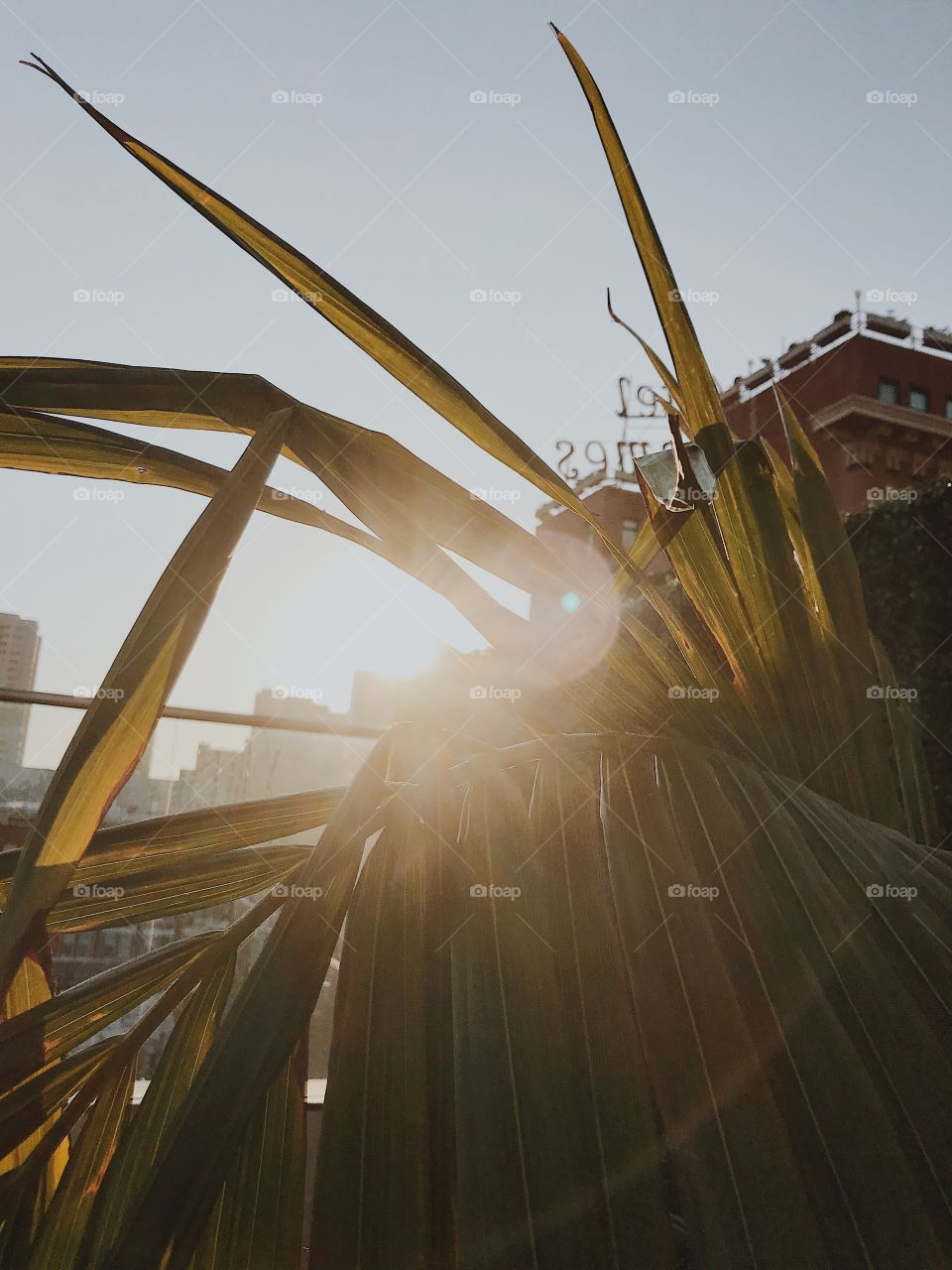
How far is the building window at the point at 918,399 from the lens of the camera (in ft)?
57.3

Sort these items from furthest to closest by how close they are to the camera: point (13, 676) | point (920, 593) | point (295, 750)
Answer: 1. point (920, 593)
2. point (295, 750)
3. point (13, 676)

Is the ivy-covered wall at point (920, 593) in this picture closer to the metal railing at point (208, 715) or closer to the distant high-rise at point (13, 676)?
the metal railing at point (208, 715)

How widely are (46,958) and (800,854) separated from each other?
0.54 m

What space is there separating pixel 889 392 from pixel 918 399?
2.45 feet

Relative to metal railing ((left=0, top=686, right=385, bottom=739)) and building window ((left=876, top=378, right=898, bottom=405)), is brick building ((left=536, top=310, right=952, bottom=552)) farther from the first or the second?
metal railing ((left=0, top=686, right=385, bottom=739))

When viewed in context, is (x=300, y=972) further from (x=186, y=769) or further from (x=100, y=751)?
(x=186, y=769)

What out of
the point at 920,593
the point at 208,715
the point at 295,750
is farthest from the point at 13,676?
the point at 920,593

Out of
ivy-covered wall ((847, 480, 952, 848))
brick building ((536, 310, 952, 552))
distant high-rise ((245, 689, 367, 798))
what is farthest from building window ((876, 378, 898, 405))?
distant high-rise ((245, 689, 367, 798))

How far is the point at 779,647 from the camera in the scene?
0.68m

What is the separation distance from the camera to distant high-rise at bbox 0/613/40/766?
264cm

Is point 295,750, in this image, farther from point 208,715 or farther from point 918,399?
point 918,399

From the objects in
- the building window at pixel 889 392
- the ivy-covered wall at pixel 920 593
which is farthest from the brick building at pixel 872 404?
the ivy-covered wall at pixel 920 593

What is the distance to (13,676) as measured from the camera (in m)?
3.18

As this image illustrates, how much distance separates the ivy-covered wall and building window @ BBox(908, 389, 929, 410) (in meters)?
15.3
